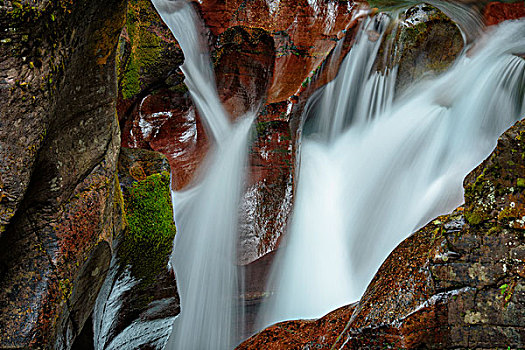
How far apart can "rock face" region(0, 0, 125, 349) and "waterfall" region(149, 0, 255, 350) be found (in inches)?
132

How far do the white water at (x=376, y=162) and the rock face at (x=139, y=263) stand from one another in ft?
9.29

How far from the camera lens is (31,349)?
7.97ft

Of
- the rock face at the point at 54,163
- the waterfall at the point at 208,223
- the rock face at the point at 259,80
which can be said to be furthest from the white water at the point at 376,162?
the rock face at the point at 54,163

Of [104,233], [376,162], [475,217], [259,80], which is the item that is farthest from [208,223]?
[475,217]

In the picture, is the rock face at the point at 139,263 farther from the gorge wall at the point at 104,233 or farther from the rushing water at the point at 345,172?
the rushing water at the point at 345,172

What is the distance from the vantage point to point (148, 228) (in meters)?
3.87

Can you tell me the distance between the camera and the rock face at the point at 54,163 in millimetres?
2238

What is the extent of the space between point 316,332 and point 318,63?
14.6ft

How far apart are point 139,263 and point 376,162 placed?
4827 mm

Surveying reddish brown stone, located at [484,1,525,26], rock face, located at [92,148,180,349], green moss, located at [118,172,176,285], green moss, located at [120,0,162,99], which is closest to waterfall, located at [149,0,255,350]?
green moss, located at [120,0,162,99]

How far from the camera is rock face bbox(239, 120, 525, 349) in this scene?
8.34 ft

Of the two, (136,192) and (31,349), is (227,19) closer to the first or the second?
(136,192)

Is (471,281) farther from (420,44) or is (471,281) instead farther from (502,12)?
(502,12)

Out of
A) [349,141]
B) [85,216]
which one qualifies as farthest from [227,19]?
[85,216]
